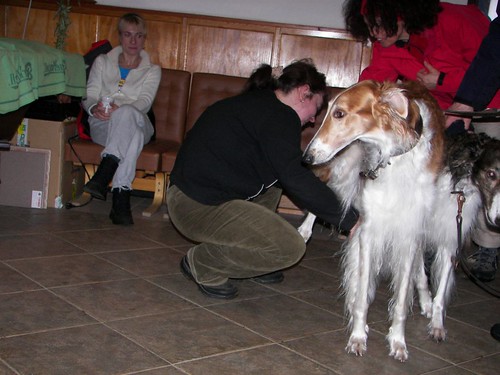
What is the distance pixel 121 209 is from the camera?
4438 mm

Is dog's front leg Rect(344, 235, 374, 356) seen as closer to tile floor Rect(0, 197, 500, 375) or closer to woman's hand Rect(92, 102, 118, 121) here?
tile floor Rect(0, 197, 500, 375)

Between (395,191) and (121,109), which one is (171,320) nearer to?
(395,191)

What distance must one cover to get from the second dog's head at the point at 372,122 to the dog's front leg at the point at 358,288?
413 mm

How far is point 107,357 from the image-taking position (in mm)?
2346

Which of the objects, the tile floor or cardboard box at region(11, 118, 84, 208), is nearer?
the tile floor

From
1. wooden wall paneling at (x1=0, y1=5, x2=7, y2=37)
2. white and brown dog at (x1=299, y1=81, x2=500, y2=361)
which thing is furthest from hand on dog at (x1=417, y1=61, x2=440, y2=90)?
wooden wall paneling at (x1=0, y1=5, x2=7, y2=37)

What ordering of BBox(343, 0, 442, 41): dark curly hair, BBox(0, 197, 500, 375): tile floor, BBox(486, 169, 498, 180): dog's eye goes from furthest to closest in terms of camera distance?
BBox(343, 0, 442, 41): dark curly hair < BBox(486, 169, 498, 180): dog's eye < BBox(0, 197, 500, 375): tile floor

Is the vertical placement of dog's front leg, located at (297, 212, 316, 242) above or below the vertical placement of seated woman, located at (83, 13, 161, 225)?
below

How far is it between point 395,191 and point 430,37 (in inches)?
47.4

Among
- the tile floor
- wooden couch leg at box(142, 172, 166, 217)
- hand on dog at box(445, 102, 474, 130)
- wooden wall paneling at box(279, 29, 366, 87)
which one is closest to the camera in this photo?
the tile floor

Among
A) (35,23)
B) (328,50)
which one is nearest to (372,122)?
(328,50)

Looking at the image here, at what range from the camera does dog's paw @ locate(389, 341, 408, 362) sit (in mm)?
2608

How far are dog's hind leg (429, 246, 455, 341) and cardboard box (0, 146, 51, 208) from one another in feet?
9.34

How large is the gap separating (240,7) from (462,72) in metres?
3.12
